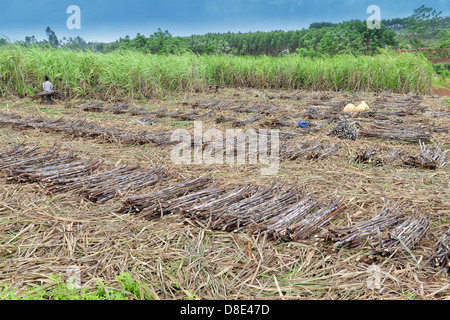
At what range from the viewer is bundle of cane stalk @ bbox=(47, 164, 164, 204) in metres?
2.43

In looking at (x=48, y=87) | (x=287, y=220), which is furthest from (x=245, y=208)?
(x=48, y=87)

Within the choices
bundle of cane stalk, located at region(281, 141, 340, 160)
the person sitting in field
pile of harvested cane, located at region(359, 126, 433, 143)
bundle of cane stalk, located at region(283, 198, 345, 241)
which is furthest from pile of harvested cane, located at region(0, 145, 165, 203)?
the person sitting in field

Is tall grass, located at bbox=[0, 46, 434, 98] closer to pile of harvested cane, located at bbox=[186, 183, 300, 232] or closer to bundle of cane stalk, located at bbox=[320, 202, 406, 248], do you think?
pile of harvested cane, located at bbox=[186, 183, 300, 232]

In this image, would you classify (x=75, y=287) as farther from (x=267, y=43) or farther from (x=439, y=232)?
(x=267, y=43)

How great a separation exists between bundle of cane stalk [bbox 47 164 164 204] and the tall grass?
18.4 ft

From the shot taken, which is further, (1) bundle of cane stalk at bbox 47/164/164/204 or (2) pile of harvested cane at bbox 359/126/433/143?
(2) pile of harvested cane at bbox 359/126/433/143

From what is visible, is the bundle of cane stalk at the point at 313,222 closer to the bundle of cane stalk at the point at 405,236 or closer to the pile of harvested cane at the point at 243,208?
the pile of harvested cane at the point at 243,208

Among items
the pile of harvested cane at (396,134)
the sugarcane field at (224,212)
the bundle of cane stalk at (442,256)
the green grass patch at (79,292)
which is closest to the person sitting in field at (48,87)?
the sugarcane field at (224,212)

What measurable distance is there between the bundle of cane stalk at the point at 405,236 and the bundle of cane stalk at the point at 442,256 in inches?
4.5

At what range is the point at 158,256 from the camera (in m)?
1.75

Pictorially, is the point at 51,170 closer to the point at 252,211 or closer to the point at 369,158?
the point at 252,211

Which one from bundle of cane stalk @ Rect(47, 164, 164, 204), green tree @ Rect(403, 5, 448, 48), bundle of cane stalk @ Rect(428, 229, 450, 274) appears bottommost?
bundle of cane stalk @ Rect(428, 229, 450, 274)

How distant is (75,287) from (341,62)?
1029 cm
